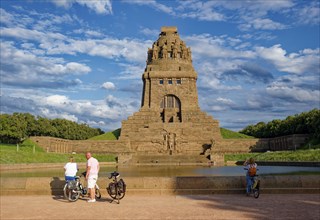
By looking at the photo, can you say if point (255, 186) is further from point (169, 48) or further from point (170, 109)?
point (169, 48)

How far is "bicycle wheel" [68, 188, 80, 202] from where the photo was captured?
43.3 ft

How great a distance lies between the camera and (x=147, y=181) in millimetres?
15031

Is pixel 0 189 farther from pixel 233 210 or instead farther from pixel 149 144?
pixel 149 144

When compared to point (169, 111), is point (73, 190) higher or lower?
lower

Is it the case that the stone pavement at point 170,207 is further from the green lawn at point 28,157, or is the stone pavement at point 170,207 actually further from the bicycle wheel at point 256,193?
the green lawn at point 28,157

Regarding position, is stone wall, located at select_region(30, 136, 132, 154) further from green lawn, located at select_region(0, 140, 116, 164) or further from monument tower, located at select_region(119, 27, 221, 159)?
green lawn, located at select_region(0, 140, 116, 164)

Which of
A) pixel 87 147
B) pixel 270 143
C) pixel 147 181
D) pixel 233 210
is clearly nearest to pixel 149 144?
pixel 87 147

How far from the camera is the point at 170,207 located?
38.2ft

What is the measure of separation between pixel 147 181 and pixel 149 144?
2049 inches

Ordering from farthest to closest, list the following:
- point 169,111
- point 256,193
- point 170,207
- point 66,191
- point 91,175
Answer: point 169,111
point 66,191
point 256,193
point 91,175
point 170,207

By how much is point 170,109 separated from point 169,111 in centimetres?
71

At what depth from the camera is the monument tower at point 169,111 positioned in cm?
6700

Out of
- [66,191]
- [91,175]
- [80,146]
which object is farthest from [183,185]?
[80,146]

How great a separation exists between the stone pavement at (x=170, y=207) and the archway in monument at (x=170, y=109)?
62685 millimetres
